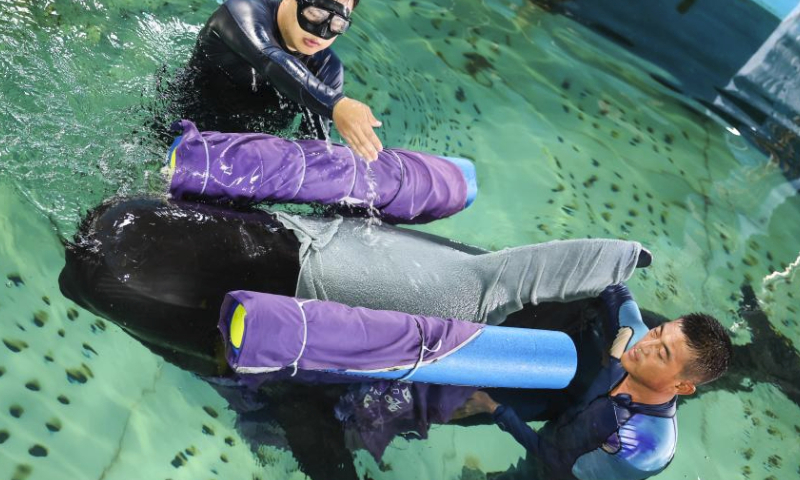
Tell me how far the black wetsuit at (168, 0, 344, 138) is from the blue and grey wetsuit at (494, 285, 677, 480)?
1.40 meters

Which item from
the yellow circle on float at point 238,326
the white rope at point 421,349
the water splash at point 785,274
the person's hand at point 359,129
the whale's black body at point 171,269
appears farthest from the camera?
the water splash at point 785,274

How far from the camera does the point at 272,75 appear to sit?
8.63 ft

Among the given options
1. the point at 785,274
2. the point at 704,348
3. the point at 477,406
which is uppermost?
the point at 704,348

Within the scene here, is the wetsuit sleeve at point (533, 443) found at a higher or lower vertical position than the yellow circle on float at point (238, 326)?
lower

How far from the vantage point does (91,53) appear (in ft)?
11.3

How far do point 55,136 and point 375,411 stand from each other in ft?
5.43

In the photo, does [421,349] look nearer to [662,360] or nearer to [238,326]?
[238,326]

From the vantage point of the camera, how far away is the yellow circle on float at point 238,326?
2008 mm

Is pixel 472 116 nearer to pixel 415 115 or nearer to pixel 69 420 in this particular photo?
pixel 415 115

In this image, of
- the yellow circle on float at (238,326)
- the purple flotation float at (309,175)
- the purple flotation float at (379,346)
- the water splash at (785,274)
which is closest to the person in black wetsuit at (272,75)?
the purple flotation float at (309,175)

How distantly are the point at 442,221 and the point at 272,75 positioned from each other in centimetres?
134

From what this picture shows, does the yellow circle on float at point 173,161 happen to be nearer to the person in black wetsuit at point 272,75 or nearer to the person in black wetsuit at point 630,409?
the person in black wetsuit at point 272,75

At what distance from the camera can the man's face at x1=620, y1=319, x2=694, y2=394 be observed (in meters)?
2.43

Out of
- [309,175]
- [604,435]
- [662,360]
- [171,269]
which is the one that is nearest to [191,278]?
[171,269]
